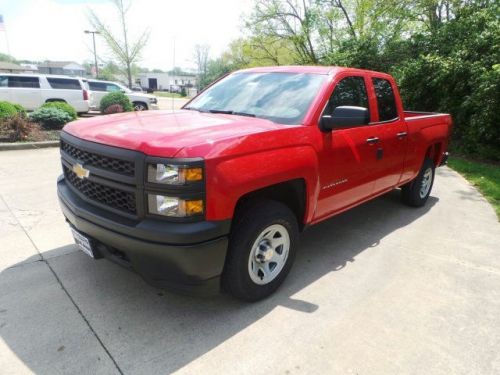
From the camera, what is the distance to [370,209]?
5.63 meters

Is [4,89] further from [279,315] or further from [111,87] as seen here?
[279,315]

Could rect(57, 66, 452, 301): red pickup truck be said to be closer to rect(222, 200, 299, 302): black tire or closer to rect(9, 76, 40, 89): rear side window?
rect(222, 200, 299, 302): black tire

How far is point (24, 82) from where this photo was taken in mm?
14273

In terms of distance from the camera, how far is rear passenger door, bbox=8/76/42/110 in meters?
14.1

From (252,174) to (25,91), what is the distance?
1468 centimetres

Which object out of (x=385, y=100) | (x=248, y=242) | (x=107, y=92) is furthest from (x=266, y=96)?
(x=107, y=92)

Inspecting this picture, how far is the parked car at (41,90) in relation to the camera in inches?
556

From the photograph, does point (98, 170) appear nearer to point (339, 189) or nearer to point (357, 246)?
point (339, 189)

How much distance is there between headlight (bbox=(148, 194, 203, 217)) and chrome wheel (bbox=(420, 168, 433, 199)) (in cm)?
431

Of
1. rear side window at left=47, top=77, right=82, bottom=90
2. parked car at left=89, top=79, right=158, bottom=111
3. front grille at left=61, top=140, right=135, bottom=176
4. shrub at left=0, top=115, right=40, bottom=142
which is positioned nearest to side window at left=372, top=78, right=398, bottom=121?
front grille at left=61, top=140, right=135, bottom=176

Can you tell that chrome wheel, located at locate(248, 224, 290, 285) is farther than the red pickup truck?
Yes

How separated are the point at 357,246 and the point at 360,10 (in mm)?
15877

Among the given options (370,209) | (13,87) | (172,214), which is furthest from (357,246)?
(13,87)

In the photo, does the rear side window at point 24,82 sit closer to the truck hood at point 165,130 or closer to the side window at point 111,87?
the side window at point 111,87
